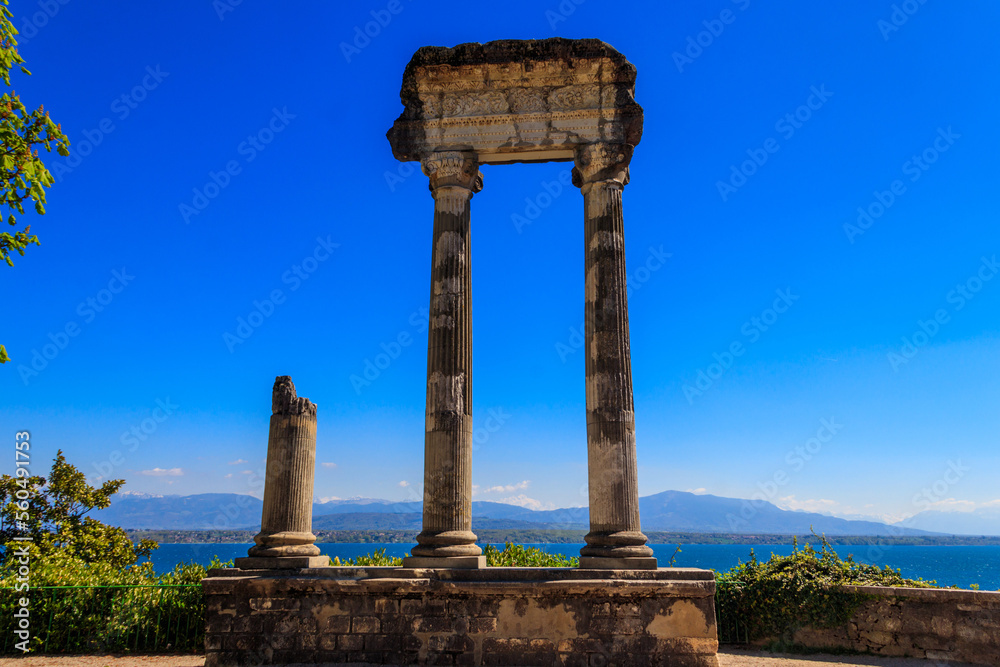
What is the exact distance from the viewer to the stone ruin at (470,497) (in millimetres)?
10281

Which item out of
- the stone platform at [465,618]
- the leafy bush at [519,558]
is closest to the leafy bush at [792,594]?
the leafy bush at [519,558]

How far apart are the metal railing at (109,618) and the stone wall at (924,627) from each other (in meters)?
13.8

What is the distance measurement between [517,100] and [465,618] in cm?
989

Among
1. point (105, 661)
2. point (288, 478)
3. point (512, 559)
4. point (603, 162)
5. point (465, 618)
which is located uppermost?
point (603, 162)

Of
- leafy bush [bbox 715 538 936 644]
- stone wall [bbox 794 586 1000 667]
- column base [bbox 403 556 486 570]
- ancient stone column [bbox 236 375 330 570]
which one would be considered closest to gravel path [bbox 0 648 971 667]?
stone wall [bbox 794 586 1000 667]

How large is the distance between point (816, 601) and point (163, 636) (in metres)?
14.4

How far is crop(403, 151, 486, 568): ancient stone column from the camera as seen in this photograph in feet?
37.2

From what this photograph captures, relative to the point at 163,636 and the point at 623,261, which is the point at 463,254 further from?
the point at 163,636

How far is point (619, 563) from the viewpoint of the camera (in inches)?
426

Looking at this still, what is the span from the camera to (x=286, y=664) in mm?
10383

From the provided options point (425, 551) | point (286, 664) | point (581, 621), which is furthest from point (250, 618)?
point (581, 621)

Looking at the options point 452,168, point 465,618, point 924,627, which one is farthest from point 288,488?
point 924,627

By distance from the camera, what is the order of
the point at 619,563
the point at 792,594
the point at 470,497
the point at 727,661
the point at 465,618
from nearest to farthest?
the point at 465,618
the point at 619,563
the point at 470,497
the point at 727,661
the point at 792,594

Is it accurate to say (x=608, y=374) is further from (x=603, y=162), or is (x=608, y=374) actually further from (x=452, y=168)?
(x=452, y=168)
